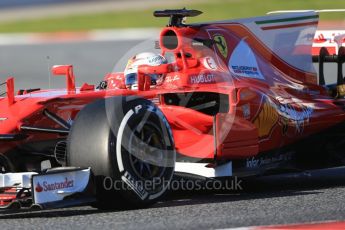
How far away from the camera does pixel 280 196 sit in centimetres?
704

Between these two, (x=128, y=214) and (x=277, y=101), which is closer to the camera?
(x=128, y=214)

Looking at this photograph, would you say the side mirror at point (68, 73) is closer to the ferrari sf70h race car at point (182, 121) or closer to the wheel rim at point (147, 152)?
the ferrari sf70h race car at point (182, 121)

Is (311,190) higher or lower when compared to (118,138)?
lower

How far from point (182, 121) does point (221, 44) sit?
836 millimetres

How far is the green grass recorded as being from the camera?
27.6m

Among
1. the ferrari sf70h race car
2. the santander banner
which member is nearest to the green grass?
the ferrari sf70h race car

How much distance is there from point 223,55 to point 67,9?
27.6 m

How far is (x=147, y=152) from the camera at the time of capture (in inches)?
255

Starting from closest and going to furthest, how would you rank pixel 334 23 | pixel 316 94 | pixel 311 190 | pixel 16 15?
pixel 311 190, pixel 316 94, pixel 334 23, pixel 16 15

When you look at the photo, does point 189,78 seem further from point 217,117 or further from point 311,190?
point 311,190

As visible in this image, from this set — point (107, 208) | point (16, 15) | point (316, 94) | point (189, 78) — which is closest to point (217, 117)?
point (189, 78)

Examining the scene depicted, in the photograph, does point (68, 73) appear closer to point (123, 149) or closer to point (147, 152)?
point (147, 152)

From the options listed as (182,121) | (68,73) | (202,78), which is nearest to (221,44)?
(202,78)

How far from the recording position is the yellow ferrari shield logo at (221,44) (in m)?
7.52
